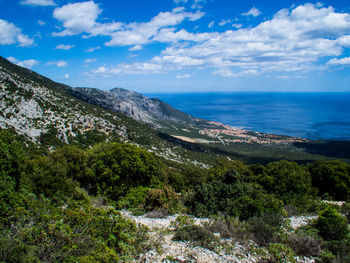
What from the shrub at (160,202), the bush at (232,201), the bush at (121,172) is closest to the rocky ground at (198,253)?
the bush at (232,201)

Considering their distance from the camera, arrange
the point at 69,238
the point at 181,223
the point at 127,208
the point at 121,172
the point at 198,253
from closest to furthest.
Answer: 1. the point at 69,238
2. the point at 198,253
3. the point at 181,223
4. the point at 127,208
5. the point at 121,172

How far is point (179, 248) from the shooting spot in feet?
23.3

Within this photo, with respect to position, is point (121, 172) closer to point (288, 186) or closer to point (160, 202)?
point (160, 202)

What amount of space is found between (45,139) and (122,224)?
38959 millimetres

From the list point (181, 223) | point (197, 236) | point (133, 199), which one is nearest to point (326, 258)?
point (197, 236)

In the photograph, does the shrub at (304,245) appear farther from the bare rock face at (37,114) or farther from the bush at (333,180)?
the bare rock face at (37,114)

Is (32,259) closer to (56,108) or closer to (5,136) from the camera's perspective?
(5,136)

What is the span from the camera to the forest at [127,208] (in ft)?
19.2

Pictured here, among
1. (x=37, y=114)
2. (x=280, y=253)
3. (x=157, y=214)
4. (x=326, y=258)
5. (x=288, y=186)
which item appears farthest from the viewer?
(x=37, y=114)

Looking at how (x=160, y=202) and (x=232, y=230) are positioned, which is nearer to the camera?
(x=232, y=230)

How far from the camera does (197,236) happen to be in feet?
24.8

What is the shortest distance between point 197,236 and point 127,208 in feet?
20.0

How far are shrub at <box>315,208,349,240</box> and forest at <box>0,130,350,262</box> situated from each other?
3 centimetres

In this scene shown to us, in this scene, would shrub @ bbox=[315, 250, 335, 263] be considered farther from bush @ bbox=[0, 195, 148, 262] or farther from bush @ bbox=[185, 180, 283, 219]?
bush @ bbox=[0, 195, 148, 262]
